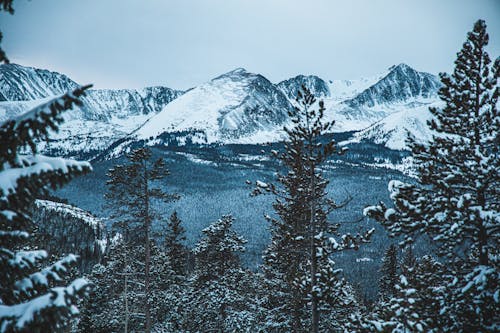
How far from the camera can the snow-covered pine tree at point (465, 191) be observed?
28.5ft

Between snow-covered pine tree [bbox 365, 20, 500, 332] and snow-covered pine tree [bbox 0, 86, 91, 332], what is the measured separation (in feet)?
25.1

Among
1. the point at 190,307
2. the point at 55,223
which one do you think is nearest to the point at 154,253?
the point at 190,307

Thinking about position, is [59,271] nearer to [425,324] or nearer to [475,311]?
[425,324]

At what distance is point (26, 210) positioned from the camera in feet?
18.9

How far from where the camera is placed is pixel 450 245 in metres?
9.70

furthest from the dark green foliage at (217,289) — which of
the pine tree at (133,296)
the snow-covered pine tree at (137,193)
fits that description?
the snow-covered pine tree at (137,193)

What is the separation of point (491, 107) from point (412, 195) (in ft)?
10.7

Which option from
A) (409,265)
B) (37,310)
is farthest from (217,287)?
(37,310)

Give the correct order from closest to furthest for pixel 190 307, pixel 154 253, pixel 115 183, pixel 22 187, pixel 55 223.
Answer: pixel 22 187 < pixel 115 183 < pixel 190 307 < pixel 154 253 < pixel 55 223

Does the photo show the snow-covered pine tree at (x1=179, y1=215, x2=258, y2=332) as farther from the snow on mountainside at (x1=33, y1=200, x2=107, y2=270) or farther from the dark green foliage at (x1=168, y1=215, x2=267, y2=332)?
the snow on mountainside at (x1=33, y1=200, x2=107, y2=270)

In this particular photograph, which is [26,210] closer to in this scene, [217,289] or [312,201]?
[312,201]

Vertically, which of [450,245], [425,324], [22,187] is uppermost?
[22,187]

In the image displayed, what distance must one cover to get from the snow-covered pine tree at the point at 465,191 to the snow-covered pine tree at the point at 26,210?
7662 mm

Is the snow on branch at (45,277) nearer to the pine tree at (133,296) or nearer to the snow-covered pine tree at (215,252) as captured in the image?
the pine tree at (133,296)
